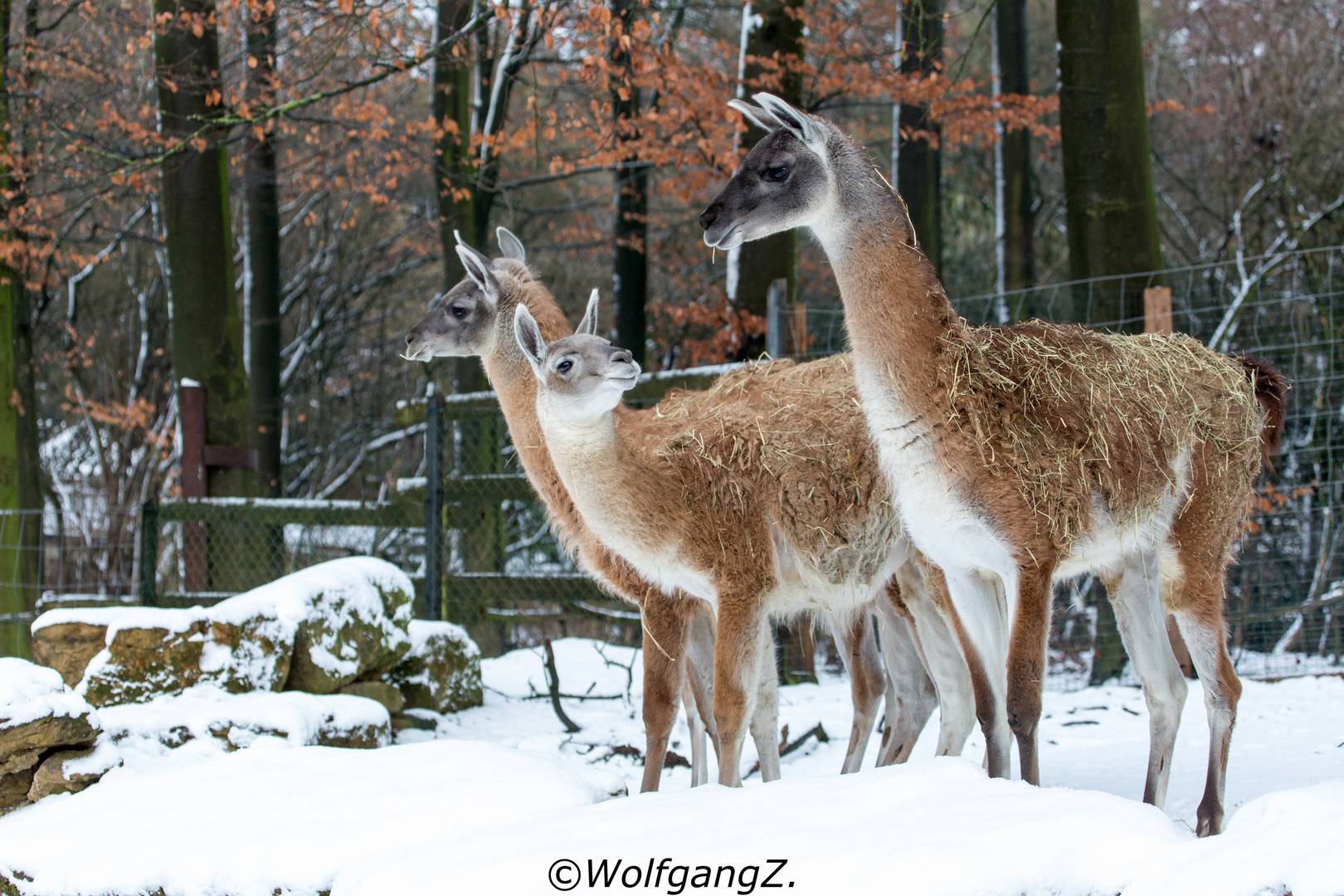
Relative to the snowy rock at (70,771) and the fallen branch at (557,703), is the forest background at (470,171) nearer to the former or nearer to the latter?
the fallen branch at (557,703)

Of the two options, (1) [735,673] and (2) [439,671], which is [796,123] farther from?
(2) [439,671]

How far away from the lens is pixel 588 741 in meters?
6.14

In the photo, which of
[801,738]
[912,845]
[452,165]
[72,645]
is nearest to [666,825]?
[912,845]

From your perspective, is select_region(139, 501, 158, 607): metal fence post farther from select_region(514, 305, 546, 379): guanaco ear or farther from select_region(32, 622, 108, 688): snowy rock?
select_region(514, 305, 546, 379): guanaco ear

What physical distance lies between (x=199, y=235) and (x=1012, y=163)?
32.3ft

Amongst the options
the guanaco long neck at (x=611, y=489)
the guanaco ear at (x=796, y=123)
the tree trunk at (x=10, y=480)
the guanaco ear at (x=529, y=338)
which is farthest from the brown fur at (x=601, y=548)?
the tree trunk at (x=10, y=480)

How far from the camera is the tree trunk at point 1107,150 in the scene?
25.3ft

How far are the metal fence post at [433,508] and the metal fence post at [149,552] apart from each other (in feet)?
6.40

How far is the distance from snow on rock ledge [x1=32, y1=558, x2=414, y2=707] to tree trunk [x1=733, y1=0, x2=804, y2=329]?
13.4 ft

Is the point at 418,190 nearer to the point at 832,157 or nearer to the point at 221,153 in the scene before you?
the point at 221,153

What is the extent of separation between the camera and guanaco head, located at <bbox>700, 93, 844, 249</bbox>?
157 inches

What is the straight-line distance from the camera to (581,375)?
426cm

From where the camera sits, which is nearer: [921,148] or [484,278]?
[484,278]

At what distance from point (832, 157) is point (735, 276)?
197 inches
